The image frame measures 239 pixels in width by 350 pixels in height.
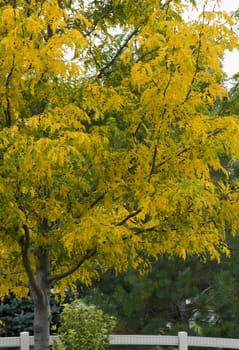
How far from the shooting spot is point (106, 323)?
9.20m

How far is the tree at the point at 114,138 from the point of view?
16.4 feet

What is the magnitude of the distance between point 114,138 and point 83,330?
12.8ft

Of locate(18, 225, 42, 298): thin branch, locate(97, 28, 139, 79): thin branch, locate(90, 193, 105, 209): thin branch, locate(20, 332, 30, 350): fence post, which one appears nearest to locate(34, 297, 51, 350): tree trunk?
locate(18, 225, 42, 298): thin branch

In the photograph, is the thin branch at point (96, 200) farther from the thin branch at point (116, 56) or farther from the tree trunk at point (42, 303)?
the thin branch at point (116, 56)

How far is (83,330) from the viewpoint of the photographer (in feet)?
28.6

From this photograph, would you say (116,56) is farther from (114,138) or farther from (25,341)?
(25,341)

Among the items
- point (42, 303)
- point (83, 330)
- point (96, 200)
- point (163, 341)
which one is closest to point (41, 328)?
point (42, 303)

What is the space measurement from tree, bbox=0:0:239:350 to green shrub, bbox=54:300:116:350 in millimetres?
2363

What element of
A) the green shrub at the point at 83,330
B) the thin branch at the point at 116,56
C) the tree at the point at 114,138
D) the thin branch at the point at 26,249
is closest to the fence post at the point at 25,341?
the green shrub at the point at 83,330

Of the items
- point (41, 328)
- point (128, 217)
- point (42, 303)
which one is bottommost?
point (41, 328)

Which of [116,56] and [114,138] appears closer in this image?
[114,138]

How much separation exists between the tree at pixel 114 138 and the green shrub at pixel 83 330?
93.0 inches

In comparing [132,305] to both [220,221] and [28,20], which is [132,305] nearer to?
[220,221]

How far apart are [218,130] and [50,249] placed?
2121mm
